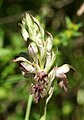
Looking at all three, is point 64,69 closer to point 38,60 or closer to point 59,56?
point 38,60

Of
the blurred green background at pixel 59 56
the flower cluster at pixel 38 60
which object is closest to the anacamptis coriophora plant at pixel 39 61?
the flower cluster at pixel 38 60

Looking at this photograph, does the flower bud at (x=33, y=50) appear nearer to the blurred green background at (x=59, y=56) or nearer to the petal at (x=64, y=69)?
the petal at (x=64, y=69)

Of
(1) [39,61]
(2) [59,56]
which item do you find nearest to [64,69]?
(1) [39,61]

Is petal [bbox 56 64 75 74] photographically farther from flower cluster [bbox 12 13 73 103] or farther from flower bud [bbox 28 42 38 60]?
flower bud [bbox 28 42 38 60]

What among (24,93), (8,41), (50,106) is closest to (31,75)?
(24,93)

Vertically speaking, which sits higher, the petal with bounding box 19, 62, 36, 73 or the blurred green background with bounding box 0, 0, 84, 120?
the blurred green background with bounding box 0, 0, 84, 120

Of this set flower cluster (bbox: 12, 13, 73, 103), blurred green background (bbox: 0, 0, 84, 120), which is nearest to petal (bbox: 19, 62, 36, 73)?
flower cluster (bbox: 12, 13, 73, 103)

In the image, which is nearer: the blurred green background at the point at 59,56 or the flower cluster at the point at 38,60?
the flower cluster at the point at 38,60

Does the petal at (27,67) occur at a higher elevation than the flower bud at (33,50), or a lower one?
lower

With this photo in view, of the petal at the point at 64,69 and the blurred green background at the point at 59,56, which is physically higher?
the blurred green background at the point at 59,56
